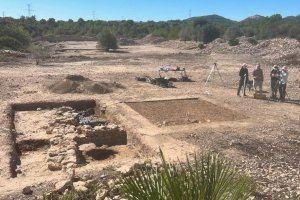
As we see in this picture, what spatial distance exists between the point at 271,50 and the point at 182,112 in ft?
87.1

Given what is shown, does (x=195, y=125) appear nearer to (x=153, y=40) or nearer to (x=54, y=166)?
(x=54, y=166)

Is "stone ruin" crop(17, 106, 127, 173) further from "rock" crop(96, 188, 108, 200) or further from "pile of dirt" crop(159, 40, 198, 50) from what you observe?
"pile of dirt" crop(159, 40, 198, 50)

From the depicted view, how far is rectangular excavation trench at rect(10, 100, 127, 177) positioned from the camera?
35.6 feet

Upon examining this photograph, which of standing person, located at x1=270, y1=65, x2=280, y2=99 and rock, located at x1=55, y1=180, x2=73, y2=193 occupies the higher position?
standing person, located at x1=270, y1=65, x2=280, y2=99

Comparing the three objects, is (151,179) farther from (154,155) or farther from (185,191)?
(154,155)

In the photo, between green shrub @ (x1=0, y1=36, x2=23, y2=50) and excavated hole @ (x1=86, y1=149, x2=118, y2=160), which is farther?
green shrub @ (x1=0, y1=36, x2=23, y2=50)

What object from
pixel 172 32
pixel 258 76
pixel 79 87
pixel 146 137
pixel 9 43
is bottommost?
pixel 146 137

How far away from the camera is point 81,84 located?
19.5 metres

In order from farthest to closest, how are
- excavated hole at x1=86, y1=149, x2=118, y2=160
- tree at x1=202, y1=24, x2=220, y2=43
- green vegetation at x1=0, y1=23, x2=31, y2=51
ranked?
tree at x1=202, y1=24, x2=220, y2=43
green vegetation at x1=0, y1=23, x2=31, y2=51
excavated hole at x1=86, y1=149, x2=118, y2=160

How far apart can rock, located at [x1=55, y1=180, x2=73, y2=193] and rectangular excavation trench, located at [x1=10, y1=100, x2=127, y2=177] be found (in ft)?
6.07

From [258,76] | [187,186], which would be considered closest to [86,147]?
[258,76]

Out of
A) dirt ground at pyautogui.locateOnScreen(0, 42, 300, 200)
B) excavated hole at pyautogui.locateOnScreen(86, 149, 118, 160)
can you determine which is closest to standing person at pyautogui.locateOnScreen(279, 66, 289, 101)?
dirt ground at pyautogui.locateOnScreen(0, 42, 300, 200)

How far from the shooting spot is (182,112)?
15.8m

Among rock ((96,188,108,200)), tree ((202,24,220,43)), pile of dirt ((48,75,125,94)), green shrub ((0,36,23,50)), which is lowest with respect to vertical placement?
rock ((96,188,108,200))
